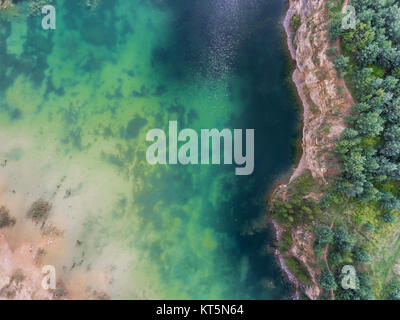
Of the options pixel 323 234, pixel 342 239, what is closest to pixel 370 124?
pixel 342 239

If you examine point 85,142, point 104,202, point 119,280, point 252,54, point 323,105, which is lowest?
point 119,280

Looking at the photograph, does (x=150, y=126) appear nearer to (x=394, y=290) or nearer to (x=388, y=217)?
(x=388, y=217)

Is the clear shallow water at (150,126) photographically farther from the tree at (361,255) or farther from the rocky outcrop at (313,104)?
the tree at (361,255)

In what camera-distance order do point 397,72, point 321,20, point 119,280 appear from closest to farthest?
point 397,72 → point 321,20 → point 119,280

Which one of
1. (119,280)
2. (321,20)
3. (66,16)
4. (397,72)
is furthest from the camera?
(66,16)

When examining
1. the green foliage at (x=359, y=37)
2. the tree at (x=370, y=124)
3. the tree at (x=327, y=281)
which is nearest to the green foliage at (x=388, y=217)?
the tree at (x=327, y=281)

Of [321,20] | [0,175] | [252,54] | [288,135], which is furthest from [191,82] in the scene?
[0,175]

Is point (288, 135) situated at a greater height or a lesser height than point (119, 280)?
greater

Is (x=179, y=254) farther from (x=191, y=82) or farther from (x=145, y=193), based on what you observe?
(x=191, y=82)

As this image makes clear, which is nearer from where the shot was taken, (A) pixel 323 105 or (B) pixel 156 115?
(A) pixel 323 105
